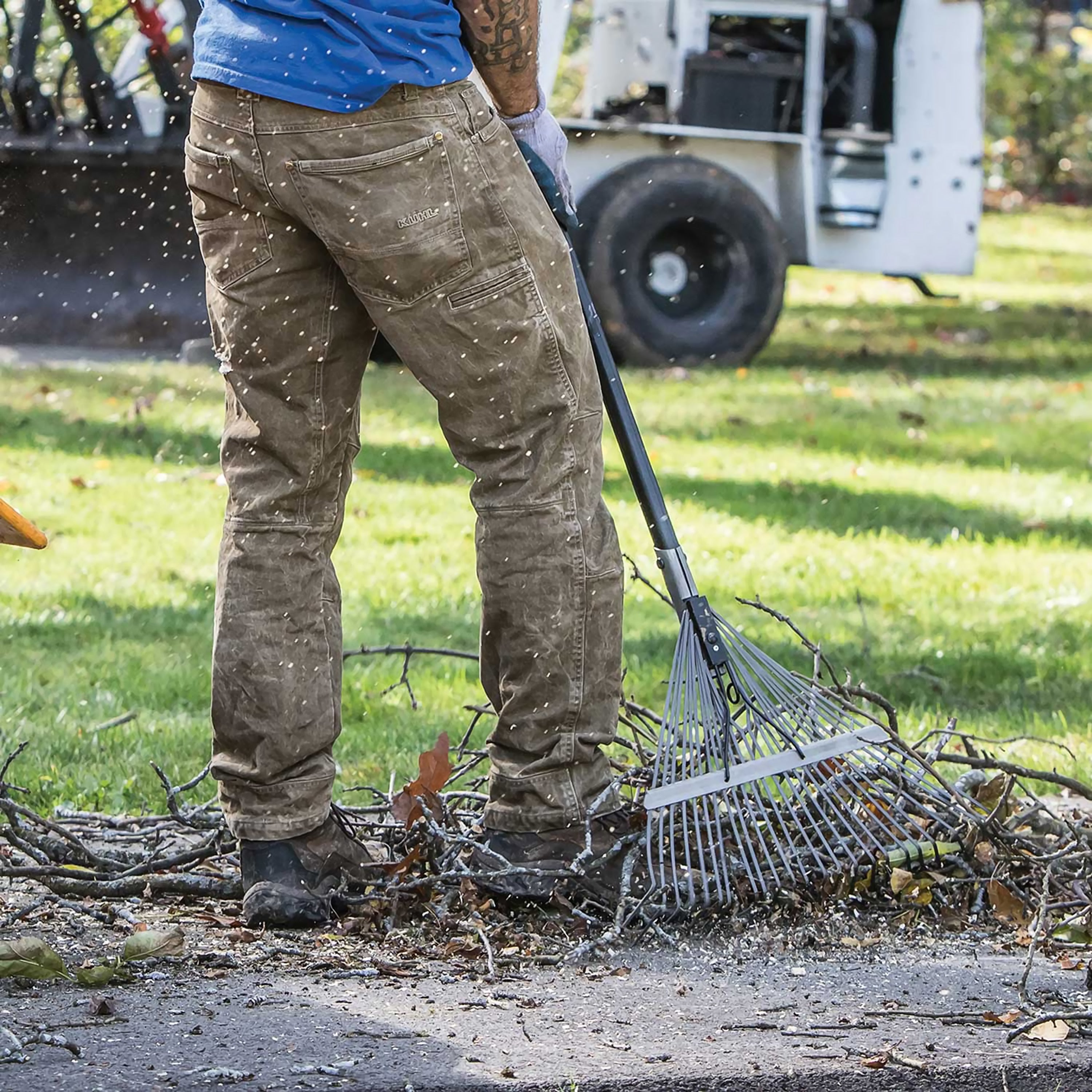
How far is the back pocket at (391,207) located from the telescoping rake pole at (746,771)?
0.83ft

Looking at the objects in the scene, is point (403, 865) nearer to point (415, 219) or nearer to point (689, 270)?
point (415, 219)

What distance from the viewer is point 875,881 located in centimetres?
289

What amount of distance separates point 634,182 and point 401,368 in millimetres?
1688

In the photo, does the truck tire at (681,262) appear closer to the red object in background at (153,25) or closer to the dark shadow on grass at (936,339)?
the dark shadow on grass at (936,339)

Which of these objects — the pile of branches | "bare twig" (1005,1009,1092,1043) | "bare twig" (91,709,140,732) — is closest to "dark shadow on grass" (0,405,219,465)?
"bare twig" (91,709,140,732)

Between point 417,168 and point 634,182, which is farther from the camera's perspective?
point 634,182

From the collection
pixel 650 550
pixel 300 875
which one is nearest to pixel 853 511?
pixel 650 550

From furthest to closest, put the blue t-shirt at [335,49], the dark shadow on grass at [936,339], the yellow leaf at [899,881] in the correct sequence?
the dark shadow on grass at [936,339] → the yellow leaf at [899,881] → the blue t-shirt at [335,49]

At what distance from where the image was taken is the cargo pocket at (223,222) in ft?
8.70

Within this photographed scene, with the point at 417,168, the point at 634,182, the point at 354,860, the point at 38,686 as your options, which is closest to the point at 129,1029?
the point at 354,860

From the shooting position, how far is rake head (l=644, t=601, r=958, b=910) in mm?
2758

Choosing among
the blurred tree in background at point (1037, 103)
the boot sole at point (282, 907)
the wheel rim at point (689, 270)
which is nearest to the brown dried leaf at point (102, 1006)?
the boot sole at point (282, 907)

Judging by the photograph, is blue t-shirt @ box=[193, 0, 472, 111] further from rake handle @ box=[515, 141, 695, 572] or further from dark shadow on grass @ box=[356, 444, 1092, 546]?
dark shadow on grass @ box=[356, 444, 1092, 546]

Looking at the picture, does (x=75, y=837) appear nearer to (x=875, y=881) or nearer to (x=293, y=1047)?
(x=293, y=1047)
